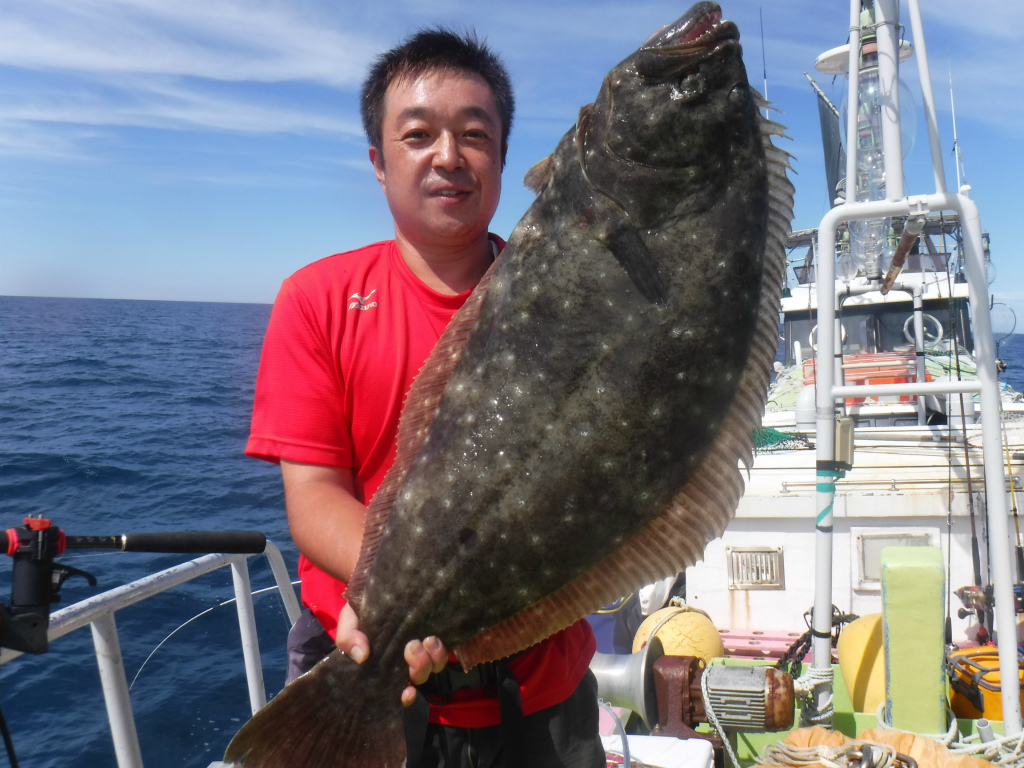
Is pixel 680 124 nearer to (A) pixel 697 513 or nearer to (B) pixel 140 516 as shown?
(A) pixel 697 513

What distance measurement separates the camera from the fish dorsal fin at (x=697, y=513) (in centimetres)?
159

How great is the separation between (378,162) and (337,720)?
1.42m

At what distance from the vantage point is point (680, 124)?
1.54m

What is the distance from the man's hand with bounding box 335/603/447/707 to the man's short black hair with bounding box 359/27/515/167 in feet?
4.10

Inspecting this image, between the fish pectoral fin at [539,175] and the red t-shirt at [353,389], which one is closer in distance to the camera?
the fish pectoral fin at [539,175]

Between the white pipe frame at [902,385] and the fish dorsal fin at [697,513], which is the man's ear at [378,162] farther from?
the white pipe frame at [902,385]

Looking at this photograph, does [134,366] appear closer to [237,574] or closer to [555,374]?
[237,574]

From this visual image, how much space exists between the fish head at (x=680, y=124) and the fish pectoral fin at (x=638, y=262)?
0.04 metres

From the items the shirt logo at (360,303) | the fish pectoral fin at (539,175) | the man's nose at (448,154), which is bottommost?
the shirt logo at (360,303)

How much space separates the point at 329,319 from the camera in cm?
198

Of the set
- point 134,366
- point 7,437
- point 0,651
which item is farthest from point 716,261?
point 134,366

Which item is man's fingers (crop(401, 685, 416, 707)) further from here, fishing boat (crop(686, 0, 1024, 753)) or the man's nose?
the man's nose

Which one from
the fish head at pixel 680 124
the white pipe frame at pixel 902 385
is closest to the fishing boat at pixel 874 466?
the white pipe frame at pixel 902 385

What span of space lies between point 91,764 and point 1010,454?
24.9 feet
